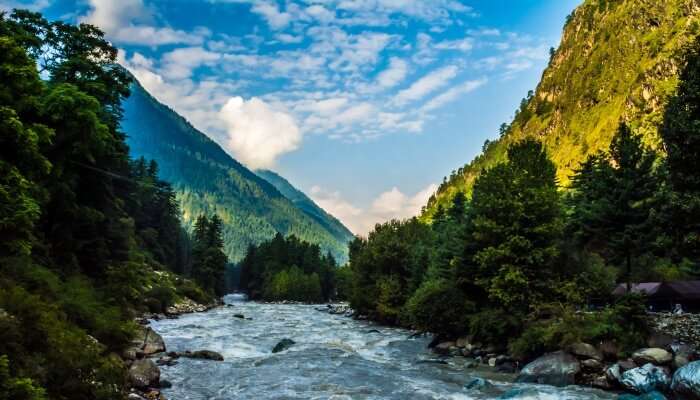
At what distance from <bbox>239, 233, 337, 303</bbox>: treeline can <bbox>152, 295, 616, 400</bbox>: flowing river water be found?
95.8 meters

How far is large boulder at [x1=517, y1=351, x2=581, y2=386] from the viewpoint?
81.3ft

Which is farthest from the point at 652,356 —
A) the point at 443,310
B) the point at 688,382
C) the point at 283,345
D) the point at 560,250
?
the point at 283,345

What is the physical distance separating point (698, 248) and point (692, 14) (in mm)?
203909

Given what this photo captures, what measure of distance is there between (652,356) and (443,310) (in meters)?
18.7

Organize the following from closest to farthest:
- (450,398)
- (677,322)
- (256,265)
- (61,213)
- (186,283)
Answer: (450,398) → (677,322) → (61,213) → (186,283) → (256,265)

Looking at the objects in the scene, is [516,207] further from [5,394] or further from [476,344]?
[5,394]

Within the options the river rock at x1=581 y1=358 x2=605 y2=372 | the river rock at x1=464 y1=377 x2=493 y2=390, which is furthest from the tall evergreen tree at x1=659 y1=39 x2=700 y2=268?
the river rock at x1=464 y1=377 x2=493 y2=390

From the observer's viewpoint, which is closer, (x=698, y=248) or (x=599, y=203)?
(x=698, y=248)

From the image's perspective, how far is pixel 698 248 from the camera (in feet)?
78.4

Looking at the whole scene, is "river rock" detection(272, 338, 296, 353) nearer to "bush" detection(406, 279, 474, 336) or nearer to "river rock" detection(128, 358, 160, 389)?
"bush" detection(406, 279, 474, 336)

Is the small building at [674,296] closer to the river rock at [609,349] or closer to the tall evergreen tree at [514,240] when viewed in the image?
the tall evergreen tree at [514,240]

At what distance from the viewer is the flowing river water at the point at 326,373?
72.2 ft

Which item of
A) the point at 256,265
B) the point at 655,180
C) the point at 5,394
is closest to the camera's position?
the point at 5,394

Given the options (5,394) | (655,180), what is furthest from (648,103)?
(5,394)
